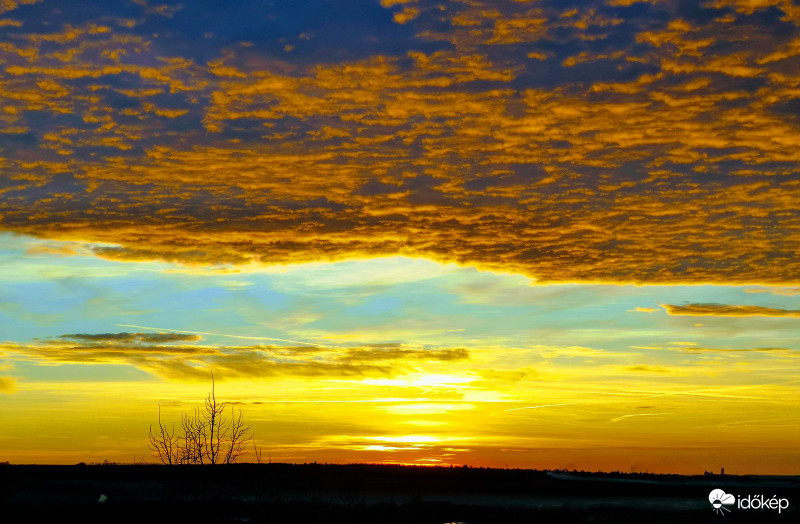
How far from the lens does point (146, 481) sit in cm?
7675

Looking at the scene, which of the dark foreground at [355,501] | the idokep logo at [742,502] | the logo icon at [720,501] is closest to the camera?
the dark foreground at [355,501]

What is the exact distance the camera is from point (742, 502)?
6538 cm

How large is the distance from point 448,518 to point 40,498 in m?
29.4

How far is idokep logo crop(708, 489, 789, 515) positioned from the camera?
196 ft

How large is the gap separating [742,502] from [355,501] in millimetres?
30024

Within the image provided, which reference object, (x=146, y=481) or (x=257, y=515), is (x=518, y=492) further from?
(x=257, y=515)

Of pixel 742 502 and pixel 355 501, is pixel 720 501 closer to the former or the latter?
pixel 742 502

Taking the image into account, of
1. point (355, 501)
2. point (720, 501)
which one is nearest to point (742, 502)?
point (720, 501)

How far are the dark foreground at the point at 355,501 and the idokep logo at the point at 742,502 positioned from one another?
2.04 feet

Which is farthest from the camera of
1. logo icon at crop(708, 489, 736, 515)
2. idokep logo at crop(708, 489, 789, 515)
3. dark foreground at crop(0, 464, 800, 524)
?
idokep logo at crop(708, 489, 789, 515)

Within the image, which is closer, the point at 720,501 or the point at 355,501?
the point at 720,501

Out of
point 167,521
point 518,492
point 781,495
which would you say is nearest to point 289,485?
point 518,492

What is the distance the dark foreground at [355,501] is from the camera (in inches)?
1842

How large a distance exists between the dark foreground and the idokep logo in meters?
0.62
